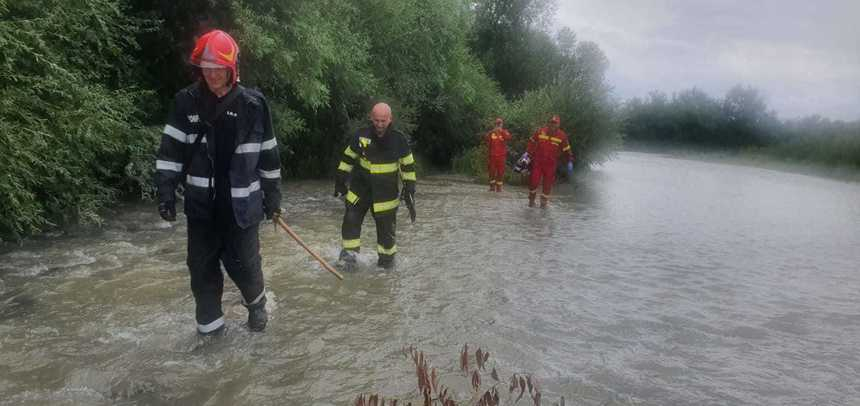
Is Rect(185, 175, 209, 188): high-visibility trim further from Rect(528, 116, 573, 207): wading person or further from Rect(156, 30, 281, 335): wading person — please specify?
Rect(528, 116, 573, 207): wading person

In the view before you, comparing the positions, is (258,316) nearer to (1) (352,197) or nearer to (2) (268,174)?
(2) (268,174)

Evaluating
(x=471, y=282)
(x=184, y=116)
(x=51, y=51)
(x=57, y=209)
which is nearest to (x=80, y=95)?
(x=51, y=51)

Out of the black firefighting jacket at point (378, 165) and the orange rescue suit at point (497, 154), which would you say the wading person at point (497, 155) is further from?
the black firefighting jacket at point (378, 165)

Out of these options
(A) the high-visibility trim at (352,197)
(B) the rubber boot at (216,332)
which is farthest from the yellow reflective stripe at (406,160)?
(B) the rubber boot at (216,332)

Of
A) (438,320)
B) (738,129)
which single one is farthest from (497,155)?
(738,129)

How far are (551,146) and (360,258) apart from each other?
795cm

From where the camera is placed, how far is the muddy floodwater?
4.21m

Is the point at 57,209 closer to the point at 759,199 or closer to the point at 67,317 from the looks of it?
the point at 67,317

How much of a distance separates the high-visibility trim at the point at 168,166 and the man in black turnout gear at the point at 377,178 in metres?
3.07

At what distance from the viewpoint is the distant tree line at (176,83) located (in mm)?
7086

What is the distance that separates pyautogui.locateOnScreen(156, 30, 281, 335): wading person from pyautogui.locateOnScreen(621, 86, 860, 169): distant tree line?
2516 cm

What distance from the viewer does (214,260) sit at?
15.5 feet

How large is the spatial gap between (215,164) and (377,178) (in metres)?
3.10

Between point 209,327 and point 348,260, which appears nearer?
point 209,327
